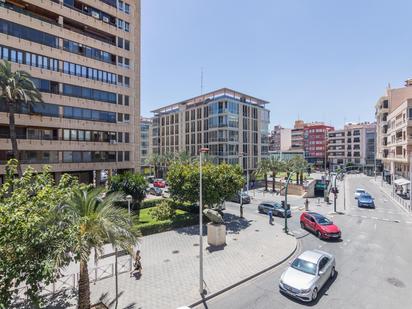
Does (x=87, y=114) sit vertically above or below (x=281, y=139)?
below

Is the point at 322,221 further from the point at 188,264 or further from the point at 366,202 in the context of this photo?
the point at 366,202

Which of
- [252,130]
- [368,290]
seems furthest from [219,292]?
[252,130]

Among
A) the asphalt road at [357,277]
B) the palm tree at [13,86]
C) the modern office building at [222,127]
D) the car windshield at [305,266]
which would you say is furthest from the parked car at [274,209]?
the palm tree at [13,86]

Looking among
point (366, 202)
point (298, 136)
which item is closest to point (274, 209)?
point (366, 202)

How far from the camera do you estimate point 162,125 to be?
290ft

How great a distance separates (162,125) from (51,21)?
5259 centimetres

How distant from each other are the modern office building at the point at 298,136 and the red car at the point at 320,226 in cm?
11531

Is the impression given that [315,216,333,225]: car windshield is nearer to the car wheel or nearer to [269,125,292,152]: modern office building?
the car wheel

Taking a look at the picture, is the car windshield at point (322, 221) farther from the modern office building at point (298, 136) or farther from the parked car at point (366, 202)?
the modern office building at point (298, 136)

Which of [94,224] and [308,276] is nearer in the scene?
[94,224]

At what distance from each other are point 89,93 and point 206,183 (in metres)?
28.8

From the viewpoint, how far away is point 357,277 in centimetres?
1523

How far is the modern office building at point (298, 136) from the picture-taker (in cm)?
13436

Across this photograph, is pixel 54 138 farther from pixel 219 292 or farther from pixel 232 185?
pixel 219 292
